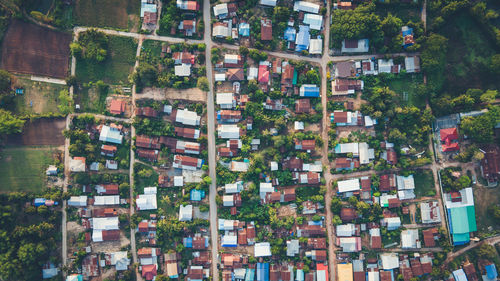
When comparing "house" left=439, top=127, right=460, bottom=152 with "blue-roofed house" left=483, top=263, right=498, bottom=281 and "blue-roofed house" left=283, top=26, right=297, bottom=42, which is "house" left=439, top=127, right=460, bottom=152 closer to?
"blue-roofed house" left=483, top=263, right=498, bottom=281

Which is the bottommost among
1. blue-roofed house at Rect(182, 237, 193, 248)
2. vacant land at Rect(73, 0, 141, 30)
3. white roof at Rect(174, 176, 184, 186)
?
blue-roofed house at Rect(182, 237, 193, 248)

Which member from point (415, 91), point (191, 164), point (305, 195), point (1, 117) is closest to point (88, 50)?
point (1, 117)

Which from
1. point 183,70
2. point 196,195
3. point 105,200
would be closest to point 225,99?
point 183,70

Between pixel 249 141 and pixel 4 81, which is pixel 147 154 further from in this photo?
pixel 4 81

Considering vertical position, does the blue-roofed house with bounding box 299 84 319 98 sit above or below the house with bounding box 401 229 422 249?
above

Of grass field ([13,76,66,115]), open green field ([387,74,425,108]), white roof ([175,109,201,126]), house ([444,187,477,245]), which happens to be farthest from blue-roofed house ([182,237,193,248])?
house ([444,187,477,245])

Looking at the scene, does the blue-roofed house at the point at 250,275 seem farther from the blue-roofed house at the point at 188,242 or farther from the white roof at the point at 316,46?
the white roof at the point at 316,46

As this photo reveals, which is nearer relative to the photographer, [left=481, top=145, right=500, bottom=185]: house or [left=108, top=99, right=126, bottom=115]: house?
[left=481, top=145, right=500, bottom=185]: house

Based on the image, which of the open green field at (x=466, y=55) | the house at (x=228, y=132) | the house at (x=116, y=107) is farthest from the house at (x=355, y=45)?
the house at (x=116, y=107)
